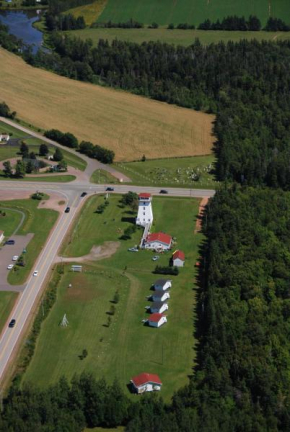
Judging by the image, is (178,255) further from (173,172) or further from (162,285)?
(173,172)

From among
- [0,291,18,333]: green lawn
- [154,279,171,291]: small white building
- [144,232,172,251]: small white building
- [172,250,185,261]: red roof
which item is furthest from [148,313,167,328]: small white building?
[144,232,172,251]: small white building

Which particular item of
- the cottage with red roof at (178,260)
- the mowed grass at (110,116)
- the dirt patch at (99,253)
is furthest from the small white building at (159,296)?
the mowed grass at (110,116)

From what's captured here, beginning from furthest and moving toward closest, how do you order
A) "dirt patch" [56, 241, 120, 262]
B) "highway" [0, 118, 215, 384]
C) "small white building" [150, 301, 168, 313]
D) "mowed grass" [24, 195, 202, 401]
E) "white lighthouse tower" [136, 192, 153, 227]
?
"white lighthouse tower" [136, 192, 153, 227]
"dirt patch" [56, 241, 120, 262]
"small white building" [150, 301, 168, 313]
"highway" [0, 118, 215, 384]
"mowed grass" [24, 195, 202, 401]

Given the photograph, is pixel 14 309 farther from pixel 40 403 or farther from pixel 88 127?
pixel 88 127

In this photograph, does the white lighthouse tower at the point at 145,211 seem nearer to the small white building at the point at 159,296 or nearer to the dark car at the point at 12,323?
the small white building at the point at 159,296

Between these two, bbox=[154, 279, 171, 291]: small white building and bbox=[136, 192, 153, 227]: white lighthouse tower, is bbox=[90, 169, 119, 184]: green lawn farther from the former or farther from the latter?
bbox=[154, 279, 171, 291]: small white building

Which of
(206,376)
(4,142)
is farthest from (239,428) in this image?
(4,142)
